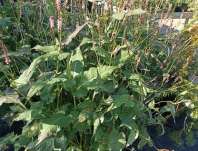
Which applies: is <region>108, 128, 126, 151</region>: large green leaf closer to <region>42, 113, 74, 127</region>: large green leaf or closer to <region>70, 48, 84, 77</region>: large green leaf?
<region>42, 113, 74, 127</region>: large green leaf

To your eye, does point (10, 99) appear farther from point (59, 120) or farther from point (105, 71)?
point (105, 71)

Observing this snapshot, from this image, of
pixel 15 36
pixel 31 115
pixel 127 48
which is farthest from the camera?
pixel 15 36

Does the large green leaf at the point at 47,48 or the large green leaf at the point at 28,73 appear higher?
the large green leaf at the point at 47,48

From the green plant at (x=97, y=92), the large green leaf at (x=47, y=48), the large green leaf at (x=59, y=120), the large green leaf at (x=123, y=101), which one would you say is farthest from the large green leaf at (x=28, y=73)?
the large green leaf at (x=123, y=101)

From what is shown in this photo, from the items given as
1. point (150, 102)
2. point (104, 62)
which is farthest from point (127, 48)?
point (150, 102)

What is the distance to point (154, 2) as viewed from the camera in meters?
3.26

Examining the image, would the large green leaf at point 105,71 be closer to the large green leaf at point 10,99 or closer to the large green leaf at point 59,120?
the large green leaf at point 59,120

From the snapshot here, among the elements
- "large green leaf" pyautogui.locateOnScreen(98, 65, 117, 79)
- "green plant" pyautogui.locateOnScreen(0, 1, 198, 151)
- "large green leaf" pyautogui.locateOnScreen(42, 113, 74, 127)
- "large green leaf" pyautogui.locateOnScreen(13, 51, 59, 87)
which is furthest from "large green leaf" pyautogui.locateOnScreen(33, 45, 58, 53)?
"large green leaf" pyautogui.locateOnScreen(42, 113, 74, 127)

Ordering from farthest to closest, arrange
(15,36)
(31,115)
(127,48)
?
(15,36)
(127,48)
(31,115)

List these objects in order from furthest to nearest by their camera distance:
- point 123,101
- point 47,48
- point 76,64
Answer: point 47,48 → point 76,64 → point 123,101

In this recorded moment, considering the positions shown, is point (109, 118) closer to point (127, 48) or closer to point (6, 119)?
point (127, 48)

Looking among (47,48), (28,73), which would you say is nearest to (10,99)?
(28,73)

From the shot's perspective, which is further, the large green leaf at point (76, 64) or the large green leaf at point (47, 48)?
the large green leaf at point (47, 48)

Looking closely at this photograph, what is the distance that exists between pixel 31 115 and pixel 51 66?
47 centimetres
